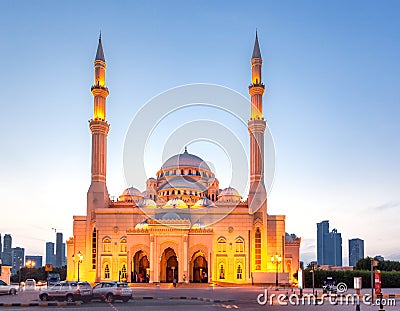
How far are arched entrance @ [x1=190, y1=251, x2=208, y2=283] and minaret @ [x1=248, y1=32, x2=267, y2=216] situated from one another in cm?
717

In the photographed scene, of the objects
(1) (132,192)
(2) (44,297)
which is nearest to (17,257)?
(1) (132,192)

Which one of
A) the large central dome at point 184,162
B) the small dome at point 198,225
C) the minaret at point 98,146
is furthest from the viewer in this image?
the large central dome at point 184,162

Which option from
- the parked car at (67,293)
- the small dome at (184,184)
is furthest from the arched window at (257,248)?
the parked car at (67,293)

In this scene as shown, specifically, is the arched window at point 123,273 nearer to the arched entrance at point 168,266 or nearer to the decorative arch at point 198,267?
the arched entrance at point 168,266

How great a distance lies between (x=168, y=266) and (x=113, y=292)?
1250 inches

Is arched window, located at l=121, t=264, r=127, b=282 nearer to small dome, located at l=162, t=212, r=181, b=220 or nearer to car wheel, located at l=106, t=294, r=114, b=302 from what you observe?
small dome, located at l=162, t=212, r=181, b=220

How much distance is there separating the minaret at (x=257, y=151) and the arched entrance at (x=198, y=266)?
7173mm

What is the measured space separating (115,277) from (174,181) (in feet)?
58.7

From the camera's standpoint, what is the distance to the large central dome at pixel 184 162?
3100 inches

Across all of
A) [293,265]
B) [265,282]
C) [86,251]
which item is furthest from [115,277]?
[293,265]

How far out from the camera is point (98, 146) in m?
64.2

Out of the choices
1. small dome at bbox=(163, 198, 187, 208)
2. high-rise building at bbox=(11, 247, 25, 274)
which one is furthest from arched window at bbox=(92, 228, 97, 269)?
high-rise building at bbox=(11, 247, 25, 274)

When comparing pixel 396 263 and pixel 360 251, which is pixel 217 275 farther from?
pixel 360 251

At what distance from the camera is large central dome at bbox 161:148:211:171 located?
78.8 m
